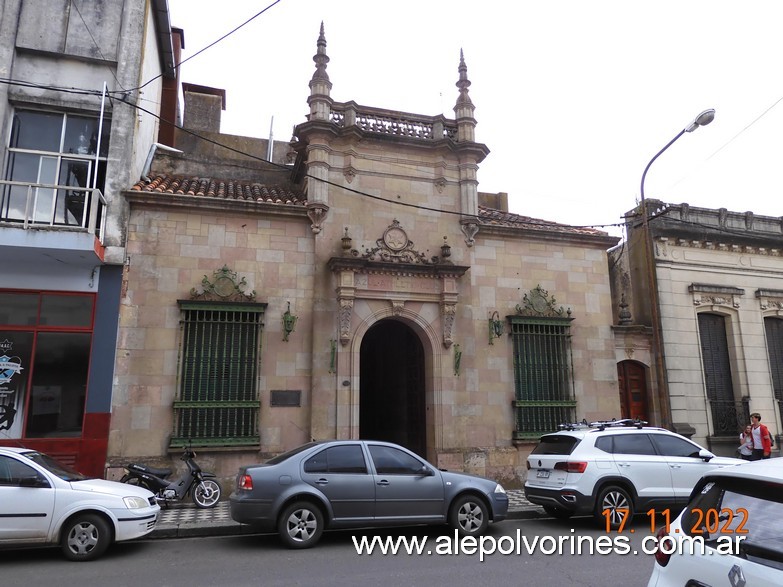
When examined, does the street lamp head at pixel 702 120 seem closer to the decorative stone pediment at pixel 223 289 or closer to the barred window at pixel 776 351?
the barred window at pixel 776 351

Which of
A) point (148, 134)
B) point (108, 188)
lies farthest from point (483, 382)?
point (148, 134)

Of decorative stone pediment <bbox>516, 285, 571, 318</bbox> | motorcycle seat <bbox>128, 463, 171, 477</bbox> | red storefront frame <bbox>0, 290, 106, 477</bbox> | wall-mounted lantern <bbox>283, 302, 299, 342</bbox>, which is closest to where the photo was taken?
motorcycle seat <bbox>128, 463, 171, 477</bbox>

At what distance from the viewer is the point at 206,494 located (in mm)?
10875

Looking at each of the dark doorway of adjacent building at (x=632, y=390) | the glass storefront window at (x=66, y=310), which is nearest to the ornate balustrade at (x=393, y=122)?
the glass storefront window at (x=66, y=310)

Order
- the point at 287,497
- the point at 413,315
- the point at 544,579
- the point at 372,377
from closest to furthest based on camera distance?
1. the point at 544,579
2. the point at 287,497
3. the point at 413,315
4. the point at 372,377

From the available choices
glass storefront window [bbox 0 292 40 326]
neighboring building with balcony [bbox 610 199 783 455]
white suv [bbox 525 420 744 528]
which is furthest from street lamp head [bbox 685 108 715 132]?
glass storefront window [bbox 0 292 40 326]

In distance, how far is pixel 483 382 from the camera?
45.8 ft

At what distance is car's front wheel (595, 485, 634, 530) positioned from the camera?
9.20 m

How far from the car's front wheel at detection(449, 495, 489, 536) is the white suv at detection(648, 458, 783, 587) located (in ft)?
16.4

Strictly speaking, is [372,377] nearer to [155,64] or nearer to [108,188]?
[108,188]

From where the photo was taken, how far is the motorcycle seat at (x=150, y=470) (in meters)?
10.5

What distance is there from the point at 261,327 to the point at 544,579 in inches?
321

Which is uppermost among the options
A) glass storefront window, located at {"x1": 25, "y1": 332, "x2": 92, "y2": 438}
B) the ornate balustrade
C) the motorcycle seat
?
the ornate balustrade

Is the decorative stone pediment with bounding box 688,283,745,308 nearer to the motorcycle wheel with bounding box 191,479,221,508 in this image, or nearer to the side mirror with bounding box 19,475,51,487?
the motorcycle wheel with bounding box 191,479,221,508
